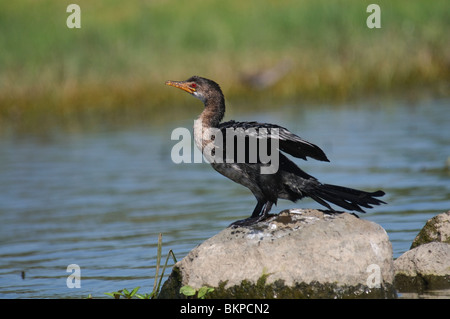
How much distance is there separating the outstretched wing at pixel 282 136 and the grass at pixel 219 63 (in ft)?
37.7

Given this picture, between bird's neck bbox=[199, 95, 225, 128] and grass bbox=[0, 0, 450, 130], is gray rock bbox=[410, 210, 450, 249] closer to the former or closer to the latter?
bird's neck bbox=[199, 95, 225, 128]

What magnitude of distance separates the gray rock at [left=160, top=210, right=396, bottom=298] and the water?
4.33 feet

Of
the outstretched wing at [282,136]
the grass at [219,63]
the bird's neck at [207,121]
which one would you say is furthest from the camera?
the grass at [219,63]

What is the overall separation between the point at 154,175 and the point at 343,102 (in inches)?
255

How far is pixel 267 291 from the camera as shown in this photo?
630 centimetres

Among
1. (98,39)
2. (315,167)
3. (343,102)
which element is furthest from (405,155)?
(98,39)

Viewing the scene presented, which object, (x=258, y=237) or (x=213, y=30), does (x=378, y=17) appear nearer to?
(x=213, y=30)

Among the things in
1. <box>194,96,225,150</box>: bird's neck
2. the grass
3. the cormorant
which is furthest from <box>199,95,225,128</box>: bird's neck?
the grass

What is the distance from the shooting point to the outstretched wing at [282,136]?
6.74 m

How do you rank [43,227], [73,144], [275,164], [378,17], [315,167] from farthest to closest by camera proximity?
1. [378,17]
2. [73,144]
3. [315,167]
4. [43,227]
5. [275,164]

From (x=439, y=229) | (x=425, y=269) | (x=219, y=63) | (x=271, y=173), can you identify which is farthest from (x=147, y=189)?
(x=219, y=63)

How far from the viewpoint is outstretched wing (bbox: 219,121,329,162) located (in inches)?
265

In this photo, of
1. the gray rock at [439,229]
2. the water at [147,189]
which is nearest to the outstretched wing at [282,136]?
the gray rock at [439,229]

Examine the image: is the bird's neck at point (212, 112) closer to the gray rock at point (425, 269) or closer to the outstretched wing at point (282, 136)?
the outstretched wing at point (282, 136)
